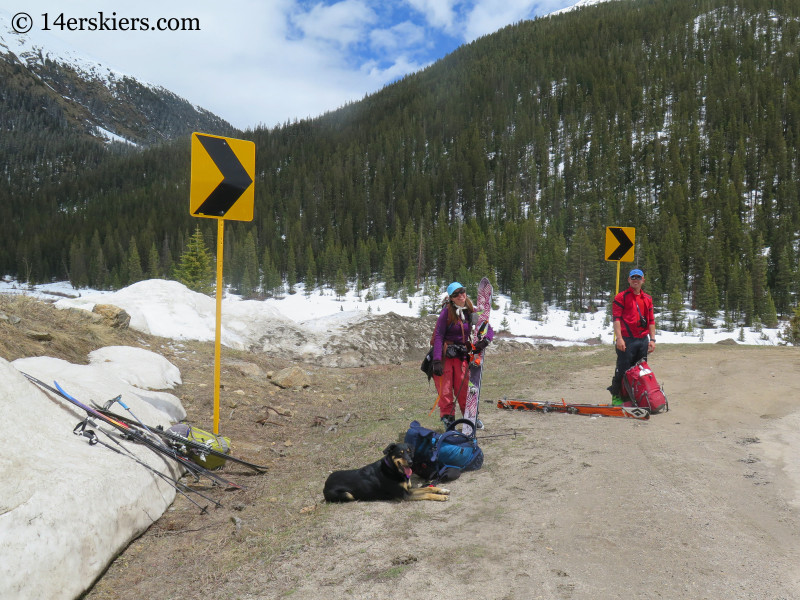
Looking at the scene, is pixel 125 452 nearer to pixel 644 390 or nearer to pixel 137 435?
pixel 137 435

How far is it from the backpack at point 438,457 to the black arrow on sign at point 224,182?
366cm

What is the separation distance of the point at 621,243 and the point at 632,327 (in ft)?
18.4

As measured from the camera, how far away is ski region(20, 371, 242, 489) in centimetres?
480

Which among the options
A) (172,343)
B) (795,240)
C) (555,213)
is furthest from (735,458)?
(555,213)

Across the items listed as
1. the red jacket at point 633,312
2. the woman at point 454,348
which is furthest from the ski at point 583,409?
the woman at point 454,348

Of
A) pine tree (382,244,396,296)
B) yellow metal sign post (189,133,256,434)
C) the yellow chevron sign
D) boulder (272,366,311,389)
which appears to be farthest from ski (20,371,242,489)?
pine tree (382,244,396,296)

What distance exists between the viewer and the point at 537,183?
336 feet

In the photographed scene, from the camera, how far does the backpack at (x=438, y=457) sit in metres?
5.16

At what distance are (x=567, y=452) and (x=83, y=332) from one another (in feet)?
30.1

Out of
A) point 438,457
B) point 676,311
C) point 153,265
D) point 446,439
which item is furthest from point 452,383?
point 153,265

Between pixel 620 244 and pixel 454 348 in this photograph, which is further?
pixel 620 244

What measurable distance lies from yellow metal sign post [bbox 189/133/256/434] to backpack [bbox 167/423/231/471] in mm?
363

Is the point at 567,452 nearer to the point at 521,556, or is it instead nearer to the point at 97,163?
the point at 521,556

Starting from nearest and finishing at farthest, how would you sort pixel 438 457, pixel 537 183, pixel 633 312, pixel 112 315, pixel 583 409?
pixel 438 457 → pixel 583 409 → pixel 633 312 → pixel 112 315 → pixel 537 183
